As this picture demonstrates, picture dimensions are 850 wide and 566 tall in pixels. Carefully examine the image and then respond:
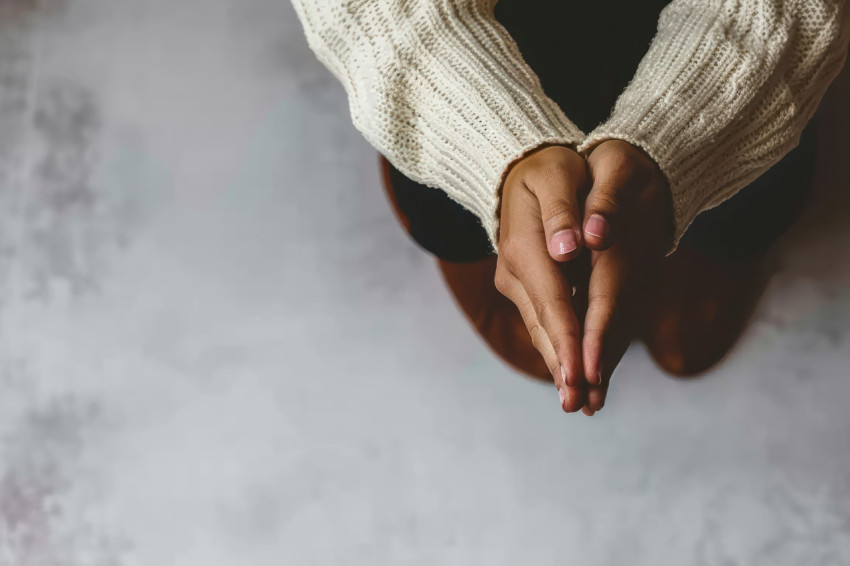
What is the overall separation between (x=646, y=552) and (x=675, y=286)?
24 cm

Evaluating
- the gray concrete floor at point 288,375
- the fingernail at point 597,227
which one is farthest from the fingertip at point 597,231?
the gray concrete floor at point 288,375

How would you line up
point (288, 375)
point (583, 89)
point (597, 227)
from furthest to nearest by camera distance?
1. point (288, 375)
2. point (583, 89)
3. point (597, 227)

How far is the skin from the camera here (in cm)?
35

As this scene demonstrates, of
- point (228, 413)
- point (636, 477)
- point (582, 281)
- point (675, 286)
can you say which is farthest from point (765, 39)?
point (228, 413)

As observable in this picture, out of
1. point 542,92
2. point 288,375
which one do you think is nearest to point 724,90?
point 542,92

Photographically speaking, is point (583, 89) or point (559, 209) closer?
point (559, 209)

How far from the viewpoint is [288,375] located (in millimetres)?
765

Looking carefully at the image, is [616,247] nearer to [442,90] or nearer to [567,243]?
[567,243]

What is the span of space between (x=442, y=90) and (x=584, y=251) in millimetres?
114

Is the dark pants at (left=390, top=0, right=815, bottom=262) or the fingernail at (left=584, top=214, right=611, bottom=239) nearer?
the fingernail at (left=584, top=214, right=611, bottom=239)

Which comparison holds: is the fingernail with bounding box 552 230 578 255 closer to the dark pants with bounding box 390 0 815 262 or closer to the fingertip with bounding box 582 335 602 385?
the fingertip with bounding box 582 335 602 385

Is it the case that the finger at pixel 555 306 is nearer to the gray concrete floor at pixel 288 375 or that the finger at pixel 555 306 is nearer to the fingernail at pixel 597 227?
the fingernail at pixel 597 227

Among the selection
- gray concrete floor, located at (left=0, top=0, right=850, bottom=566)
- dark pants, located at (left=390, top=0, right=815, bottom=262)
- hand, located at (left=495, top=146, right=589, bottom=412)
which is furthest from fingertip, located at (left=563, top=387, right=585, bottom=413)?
gray concrete floor, located at (left=0, top=0, right=850, bottom=566)

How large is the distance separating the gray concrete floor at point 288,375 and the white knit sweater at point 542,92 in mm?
356
